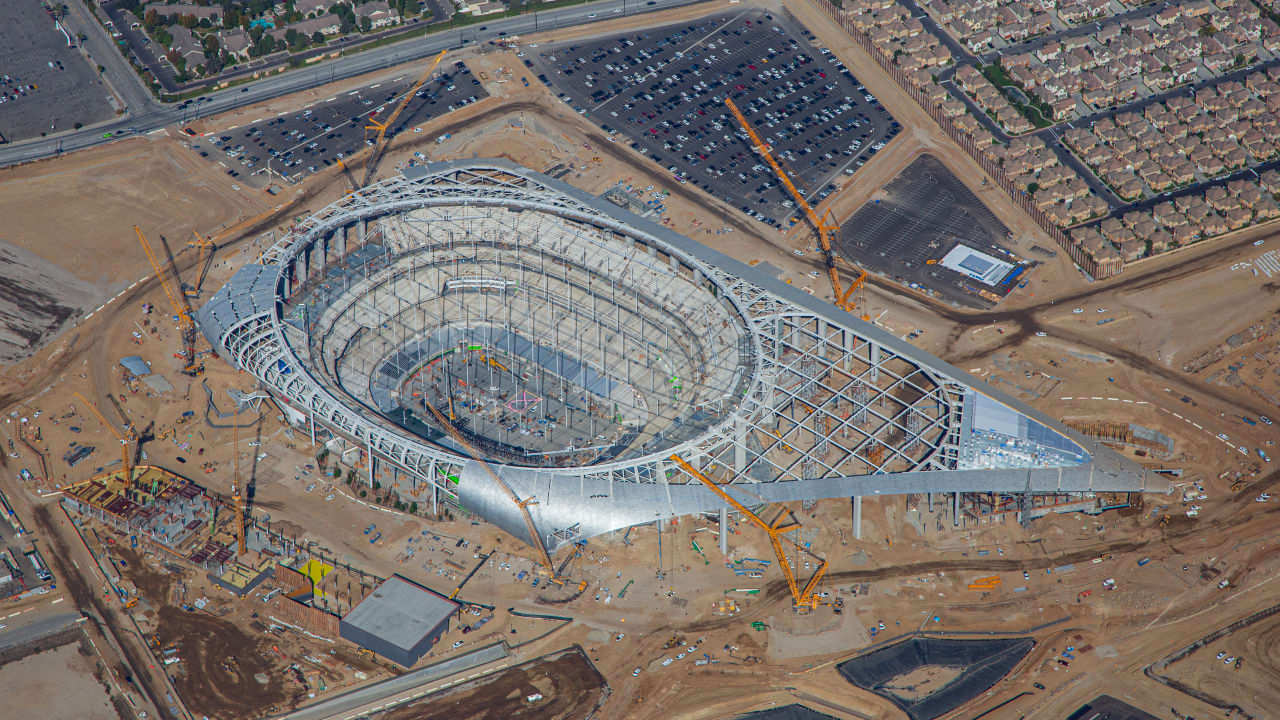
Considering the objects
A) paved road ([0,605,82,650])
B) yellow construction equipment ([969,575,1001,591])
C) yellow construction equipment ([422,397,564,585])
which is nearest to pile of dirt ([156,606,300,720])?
paved road ([0,605,82,650])

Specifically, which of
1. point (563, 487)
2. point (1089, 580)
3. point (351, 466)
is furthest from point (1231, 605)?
point (351, 466)

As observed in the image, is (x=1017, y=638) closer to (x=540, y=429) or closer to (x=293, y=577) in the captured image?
(x=540, y=429)

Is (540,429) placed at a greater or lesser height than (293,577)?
greater

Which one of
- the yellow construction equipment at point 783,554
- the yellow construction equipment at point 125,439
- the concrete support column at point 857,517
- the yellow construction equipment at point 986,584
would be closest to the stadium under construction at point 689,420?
the concrete support column at point 857,517

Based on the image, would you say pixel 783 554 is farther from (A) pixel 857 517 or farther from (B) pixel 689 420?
(B) pixel 689 420

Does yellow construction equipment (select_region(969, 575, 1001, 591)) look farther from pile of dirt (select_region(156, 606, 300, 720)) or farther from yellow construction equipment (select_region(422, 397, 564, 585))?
pile of dirt (select_region(156, 606, 300, 720))
